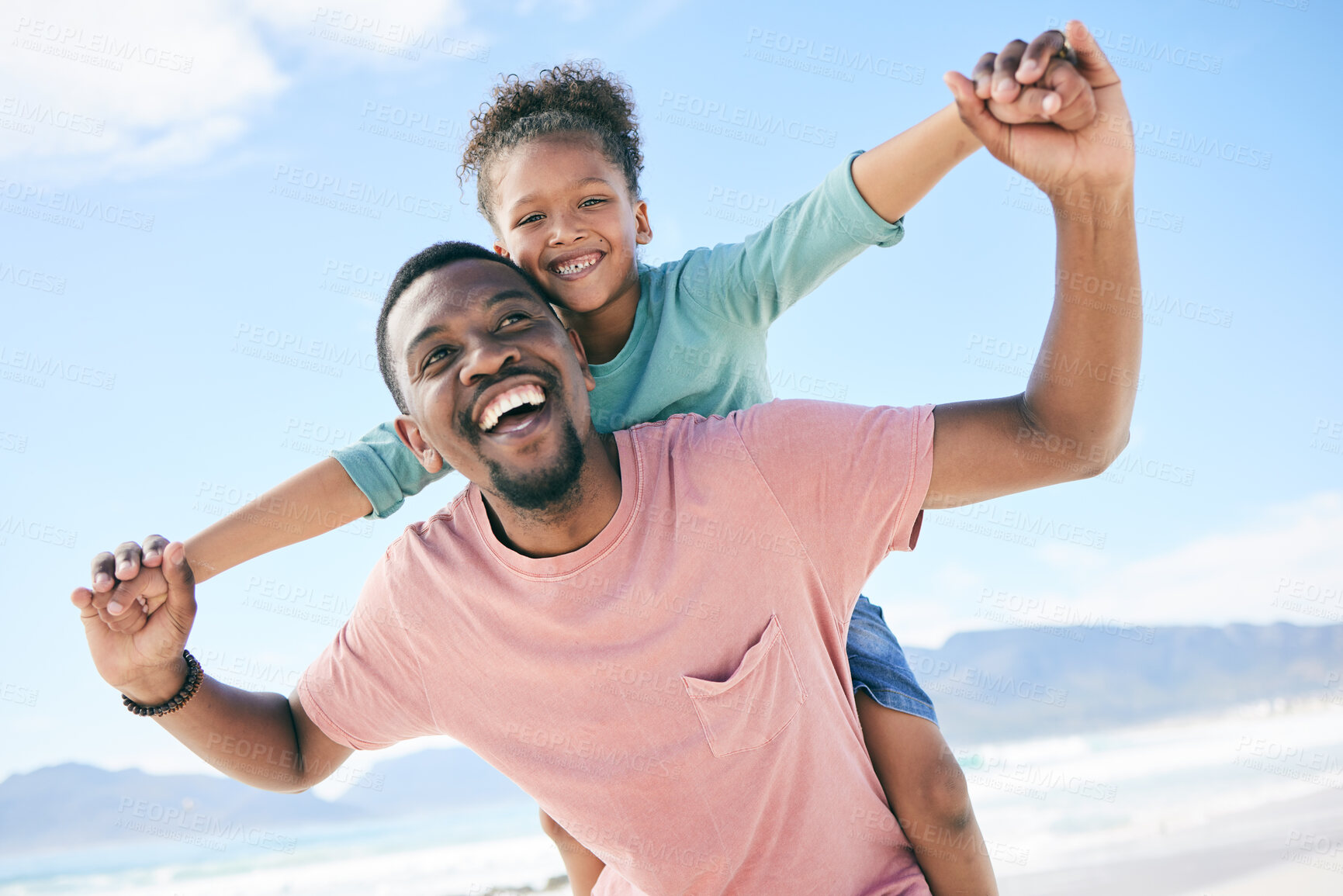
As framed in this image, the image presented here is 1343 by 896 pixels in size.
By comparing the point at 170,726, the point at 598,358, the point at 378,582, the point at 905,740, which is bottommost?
the point at 905,740

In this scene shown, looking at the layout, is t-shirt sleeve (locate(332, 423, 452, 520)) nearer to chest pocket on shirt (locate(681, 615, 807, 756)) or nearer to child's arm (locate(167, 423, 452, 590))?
child's arm (locate(167, 423, 452, 590))

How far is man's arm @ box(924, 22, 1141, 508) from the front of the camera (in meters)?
1.77

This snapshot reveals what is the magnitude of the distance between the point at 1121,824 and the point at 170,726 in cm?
838

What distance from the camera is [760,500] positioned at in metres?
2.29

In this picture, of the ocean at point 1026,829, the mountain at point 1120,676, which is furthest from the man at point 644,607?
the mountain at point 1120,676

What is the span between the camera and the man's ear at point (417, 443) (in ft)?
8.95

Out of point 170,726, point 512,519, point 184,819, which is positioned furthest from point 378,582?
point 184,819

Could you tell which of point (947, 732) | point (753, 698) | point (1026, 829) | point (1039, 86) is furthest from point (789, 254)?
point (947, 732)

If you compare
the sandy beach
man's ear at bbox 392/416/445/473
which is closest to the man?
man's ear at bbox 392/416/445/473

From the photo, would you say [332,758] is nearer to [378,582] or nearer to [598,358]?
[378,582]

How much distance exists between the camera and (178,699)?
99.2 inches

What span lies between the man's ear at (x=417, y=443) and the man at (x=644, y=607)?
16 centimetres

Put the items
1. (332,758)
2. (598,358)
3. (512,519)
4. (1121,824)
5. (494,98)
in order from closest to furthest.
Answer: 1. (512,519)
2. (332,758)
3. (598,358)
4. (494,98)
5. (1121,824)

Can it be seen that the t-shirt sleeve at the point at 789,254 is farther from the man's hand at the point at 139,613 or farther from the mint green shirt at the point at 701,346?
the man's hand at the point at 139,613
